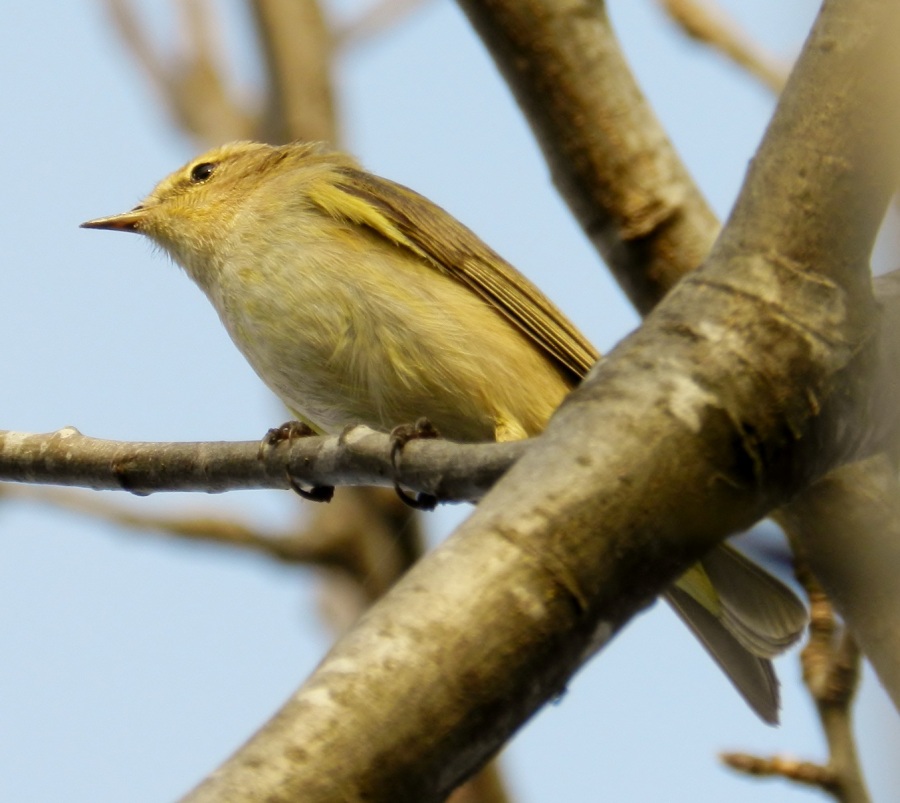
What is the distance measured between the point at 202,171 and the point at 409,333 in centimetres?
210

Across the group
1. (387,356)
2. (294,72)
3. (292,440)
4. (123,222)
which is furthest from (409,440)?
(294,72)

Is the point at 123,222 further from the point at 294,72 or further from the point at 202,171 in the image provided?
the point at 294,72

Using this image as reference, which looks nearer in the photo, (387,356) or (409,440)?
(409,440)

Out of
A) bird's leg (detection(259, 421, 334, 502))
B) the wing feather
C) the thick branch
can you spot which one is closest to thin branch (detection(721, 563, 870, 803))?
bird's leg (detection(259, 421, 334, 502))

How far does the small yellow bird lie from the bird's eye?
79cm

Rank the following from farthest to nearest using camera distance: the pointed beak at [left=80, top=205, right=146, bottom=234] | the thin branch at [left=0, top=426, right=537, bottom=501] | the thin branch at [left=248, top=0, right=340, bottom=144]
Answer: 1. the thin branch at [left=248, top=0, right=340, bottom=144]
2. the pointed beak at [left=80, top=205, right=146, bottom=234]
3. the thin branch at [left=0, top=426, right=537, bottom=501]

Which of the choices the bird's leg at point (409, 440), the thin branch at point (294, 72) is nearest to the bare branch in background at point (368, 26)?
the thin branch at point (294, 72)

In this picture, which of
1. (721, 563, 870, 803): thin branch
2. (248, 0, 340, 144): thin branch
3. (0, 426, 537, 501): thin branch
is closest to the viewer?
(721, 563, 870, 803): thin branch

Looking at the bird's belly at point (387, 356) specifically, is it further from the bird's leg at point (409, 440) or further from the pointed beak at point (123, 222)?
the pointed beak at point (123, 222)

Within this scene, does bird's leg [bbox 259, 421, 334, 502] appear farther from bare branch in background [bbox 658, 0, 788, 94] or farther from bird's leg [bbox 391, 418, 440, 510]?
bare branch in background [bbox 658, 0, 788, 94]

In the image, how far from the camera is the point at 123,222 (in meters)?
5.70

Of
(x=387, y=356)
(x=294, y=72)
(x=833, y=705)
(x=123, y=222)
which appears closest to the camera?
(x=833, y=705)

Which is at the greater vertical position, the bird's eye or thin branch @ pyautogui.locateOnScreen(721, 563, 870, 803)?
the bird's eye

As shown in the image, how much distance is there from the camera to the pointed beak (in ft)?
18.6
